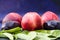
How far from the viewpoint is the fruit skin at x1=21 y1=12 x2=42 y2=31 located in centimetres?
130

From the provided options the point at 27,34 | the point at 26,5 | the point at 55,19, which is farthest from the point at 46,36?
the point at 26,5

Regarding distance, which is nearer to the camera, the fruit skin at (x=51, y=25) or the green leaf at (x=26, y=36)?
the green leaf at (x=26, y=36)

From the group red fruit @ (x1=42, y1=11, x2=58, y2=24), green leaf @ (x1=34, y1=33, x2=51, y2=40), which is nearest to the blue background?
red fruit @ (x1=42, y1=11, x2=58, y2=24)

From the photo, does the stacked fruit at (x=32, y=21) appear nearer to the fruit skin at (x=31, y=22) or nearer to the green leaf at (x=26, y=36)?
the fruit skin at (x=31, y=22)

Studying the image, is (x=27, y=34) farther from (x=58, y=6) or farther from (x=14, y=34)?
(x=58, y=6)

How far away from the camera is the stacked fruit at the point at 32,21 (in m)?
1.31

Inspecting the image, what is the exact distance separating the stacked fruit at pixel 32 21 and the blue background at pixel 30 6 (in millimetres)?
33

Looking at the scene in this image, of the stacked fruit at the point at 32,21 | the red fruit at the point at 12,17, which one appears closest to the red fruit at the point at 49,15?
the stacked fruit at the point at 32,21

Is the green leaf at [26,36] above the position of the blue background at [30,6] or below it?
below

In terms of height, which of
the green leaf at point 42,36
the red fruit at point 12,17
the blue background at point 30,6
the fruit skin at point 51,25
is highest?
the blue background at point 30,6

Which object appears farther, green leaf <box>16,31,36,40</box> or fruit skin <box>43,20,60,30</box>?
fruit skin <box>43,20,60,30</box>

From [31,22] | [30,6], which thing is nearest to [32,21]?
[31,22]

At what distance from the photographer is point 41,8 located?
1.36m

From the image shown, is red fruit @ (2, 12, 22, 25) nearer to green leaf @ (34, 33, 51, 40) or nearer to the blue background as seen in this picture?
the blue background
